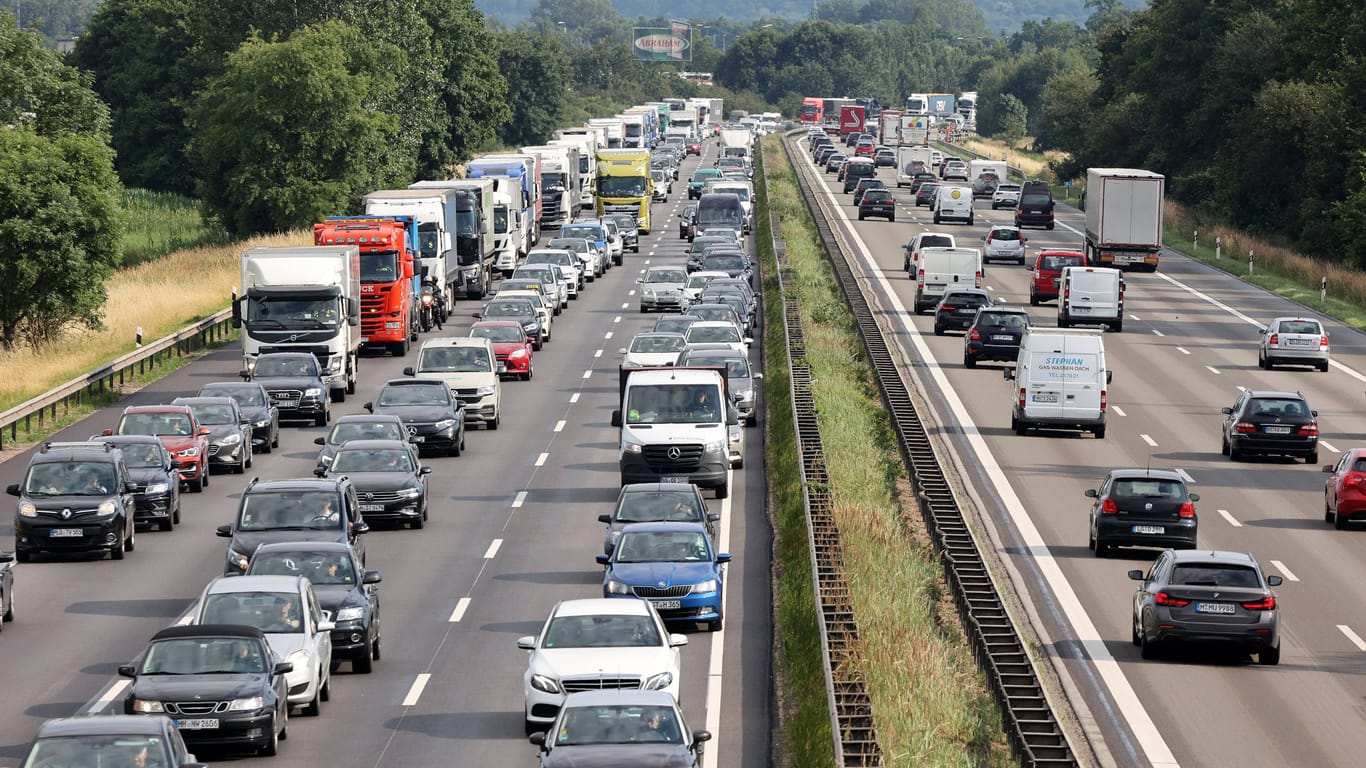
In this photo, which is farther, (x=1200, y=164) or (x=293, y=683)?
(x=1200, y=164)

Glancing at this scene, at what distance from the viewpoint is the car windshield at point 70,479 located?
31.1 meters

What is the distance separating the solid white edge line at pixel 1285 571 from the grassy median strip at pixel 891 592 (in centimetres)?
508

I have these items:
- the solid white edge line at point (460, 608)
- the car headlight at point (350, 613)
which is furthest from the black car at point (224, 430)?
the car headlight at point (350, 613)

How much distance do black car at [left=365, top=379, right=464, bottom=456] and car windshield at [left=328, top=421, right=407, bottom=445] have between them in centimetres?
298

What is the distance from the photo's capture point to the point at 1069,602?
29031 millimetres

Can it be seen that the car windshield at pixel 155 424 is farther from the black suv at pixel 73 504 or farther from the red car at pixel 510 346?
the red car at pixel 510 346

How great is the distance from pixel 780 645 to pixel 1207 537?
421 inches

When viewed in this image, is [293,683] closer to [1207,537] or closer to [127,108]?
[1207,537]

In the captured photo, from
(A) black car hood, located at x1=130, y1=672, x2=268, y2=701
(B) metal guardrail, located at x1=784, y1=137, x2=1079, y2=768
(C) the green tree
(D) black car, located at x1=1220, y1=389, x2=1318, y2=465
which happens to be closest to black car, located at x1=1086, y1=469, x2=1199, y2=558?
(B) metal guardrail, located at x1=784, y1=137, x2=1079, y2=768

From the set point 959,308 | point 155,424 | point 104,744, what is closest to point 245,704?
point 104,744

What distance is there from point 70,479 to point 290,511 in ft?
15.8

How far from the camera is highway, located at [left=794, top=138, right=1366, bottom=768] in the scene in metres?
22.7

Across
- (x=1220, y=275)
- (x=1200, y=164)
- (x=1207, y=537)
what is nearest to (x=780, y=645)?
(x=1207, y=537)

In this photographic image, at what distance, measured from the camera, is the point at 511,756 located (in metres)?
20.4
